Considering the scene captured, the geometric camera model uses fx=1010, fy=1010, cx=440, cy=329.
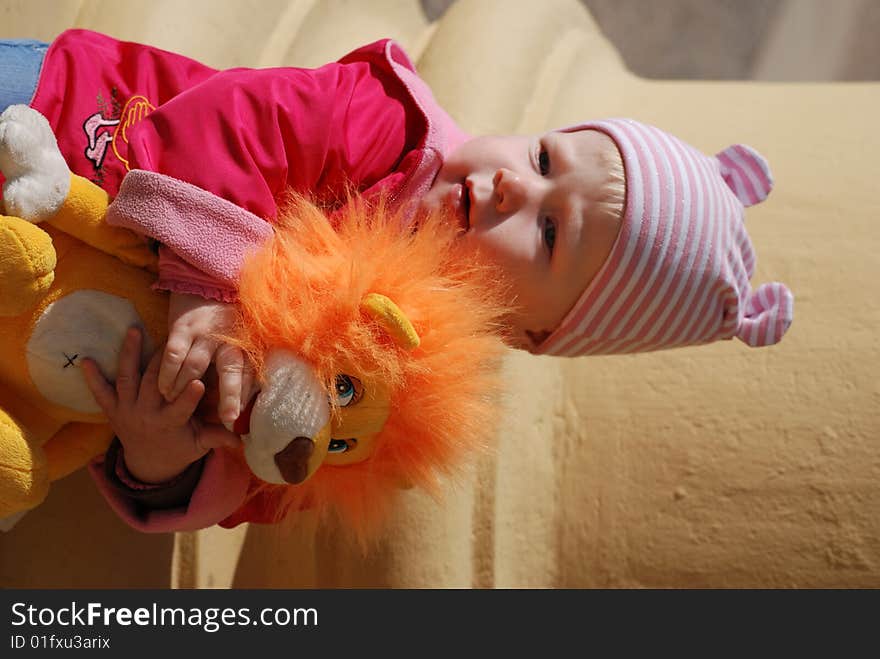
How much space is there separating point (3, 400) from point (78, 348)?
9 cm

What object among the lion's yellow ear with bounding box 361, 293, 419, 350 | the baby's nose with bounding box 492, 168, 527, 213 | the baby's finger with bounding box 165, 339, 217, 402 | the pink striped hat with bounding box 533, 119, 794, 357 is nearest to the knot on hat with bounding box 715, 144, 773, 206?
the pink striped hat with bounding box 533, 119, 794, 357

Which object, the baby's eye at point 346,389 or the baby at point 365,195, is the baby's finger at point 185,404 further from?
the baby's eye at point 346,389

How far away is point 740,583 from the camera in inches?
39.8

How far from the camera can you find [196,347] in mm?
755

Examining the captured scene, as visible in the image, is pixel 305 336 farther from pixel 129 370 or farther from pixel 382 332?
pixel 129 370

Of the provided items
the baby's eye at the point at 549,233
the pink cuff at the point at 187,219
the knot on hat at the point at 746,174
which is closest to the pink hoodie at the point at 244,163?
the pink cuff at the point at 187,219

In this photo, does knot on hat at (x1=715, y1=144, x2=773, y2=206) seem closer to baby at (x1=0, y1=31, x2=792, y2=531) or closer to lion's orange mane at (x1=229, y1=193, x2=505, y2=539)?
baby at (x1=0, y1=31, x2=792, y2=531)

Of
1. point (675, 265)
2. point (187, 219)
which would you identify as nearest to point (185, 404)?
point (187, 219)

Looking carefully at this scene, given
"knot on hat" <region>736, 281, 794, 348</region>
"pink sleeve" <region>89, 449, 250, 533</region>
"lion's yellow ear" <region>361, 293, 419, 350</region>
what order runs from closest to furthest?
"lion's yellow ear" <region>361, 293, 419, 350</region> < "pink sleeve" <region>89, 449, 250, 533</region> < "knot on hat" <region>736, 281, 794, 348</region>

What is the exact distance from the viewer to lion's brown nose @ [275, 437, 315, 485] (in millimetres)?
720

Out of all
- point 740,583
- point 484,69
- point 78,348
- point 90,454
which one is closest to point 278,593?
point 90,454

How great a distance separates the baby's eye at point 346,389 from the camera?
0.73m

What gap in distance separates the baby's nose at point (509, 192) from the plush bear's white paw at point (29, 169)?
1.12ft

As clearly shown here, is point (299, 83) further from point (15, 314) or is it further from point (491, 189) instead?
point (15, 314)
